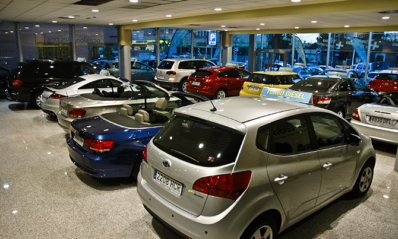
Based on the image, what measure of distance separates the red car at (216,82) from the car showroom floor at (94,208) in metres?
6.30

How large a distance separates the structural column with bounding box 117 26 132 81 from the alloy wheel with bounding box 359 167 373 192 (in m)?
13.4

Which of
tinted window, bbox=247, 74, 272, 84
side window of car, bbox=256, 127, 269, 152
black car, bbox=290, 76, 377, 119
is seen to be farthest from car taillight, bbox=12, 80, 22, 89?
side window of car, bbox=256, 127, 269, 152

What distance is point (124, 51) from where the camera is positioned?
15750 mm

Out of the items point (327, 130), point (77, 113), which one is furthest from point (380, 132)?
point (77, 113)

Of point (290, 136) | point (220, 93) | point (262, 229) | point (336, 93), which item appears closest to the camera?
point (262, 229)

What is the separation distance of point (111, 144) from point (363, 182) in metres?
3.35

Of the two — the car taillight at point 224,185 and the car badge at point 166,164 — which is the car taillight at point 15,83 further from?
the car taillight at point 224,185

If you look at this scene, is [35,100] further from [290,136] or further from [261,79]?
[290,136]

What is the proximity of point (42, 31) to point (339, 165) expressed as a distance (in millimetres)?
15861

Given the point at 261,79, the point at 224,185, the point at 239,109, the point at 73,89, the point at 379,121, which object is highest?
the point at 239,109

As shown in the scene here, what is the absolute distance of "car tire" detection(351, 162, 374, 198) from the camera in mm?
3814

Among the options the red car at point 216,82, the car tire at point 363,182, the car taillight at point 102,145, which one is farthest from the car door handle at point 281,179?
the red car at point 216,82

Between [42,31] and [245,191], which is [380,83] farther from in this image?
[42,31]

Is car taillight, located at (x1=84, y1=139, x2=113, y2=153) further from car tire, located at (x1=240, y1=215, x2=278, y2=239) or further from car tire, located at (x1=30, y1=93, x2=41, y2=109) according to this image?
car tire, located at (x1=30, y1=93, x2=41, y2=109)
